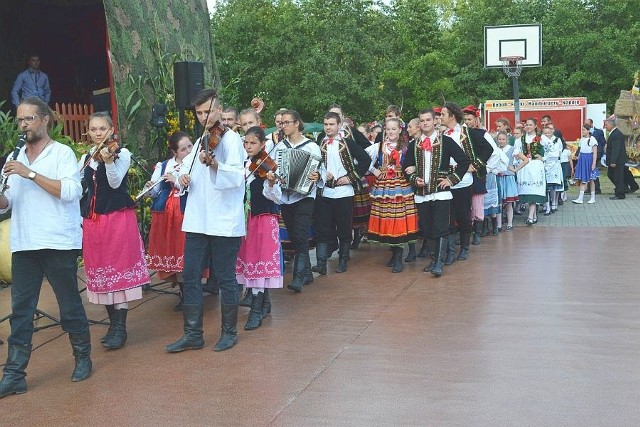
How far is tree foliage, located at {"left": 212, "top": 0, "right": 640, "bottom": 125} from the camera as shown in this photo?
31594mm

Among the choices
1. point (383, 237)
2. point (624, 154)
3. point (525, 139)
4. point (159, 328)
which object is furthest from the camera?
point (624, 154)

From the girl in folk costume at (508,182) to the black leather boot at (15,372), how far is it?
8.76 meters

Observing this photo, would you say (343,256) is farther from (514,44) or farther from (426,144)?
(514,44)

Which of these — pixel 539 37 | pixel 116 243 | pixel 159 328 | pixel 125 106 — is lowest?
pixel 159 328

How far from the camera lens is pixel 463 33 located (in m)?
38.8

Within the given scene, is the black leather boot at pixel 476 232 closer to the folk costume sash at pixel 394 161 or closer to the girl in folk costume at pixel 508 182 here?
the girl in folk costume at pixel 508 182

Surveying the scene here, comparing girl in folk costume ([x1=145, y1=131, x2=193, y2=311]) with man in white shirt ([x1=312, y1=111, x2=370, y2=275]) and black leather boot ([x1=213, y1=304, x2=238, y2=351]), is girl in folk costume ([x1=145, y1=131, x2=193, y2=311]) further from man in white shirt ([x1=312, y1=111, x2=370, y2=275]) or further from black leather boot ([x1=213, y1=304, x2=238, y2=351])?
man in white shirt ([x1=312, y1=111, x2=370, y2=275])

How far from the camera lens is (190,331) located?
618 cm

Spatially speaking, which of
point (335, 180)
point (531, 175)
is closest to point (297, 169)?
point (335, 180)

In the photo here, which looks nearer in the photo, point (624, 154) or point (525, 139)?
point (525, 139)

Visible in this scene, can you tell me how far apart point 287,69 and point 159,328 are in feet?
84.9

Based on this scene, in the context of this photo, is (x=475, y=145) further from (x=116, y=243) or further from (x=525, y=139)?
(x=116, y=243)

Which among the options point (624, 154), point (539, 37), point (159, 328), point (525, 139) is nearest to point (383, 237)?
point (159, 328)

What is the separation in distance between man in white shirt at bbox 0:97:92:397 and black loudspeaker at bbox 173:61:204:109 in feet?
9.76
